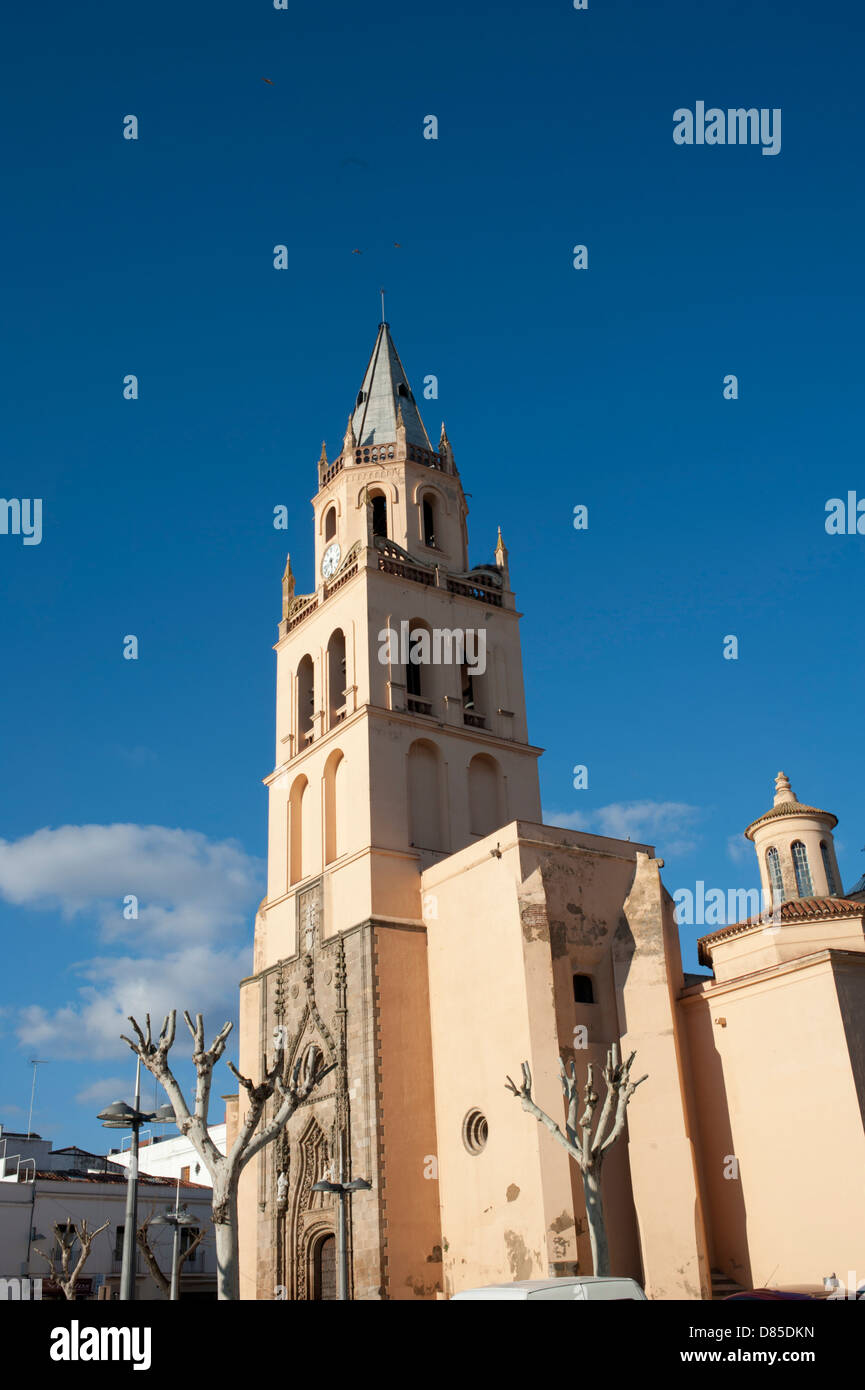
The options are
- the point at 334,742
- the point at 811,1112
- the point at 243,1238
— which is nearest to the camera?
the point at 811,1112

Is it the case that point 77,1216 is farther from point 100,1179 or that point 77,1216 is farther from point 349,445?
point 349,445

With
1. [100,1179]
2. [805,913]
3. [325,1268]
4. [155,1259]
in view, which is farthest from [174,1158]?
[805,913]

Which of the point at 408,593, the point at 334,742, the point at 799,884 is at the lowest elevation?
the point at 799,884

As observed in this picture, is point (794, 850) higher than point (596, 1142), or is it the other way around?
point (794, 850)

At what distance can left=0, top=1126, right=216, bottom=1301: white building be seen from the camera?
38.8 metres

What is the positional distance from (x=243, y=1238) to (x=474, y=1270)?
8.10 meters

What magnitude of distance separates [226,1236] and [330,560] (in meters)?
22.8

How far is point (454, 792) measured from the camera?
102ft

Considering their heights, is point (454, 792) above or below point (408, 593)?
below

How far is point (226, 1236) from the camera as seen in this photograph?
51.9ft

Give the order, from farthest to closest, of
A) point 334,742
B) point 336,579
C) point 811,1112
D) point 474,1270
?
point 336,579 → point 334,742 → point 474,1270 → point 811,1112

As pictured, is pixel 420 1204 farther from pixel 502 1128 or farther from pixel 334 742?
pixel 334 742
